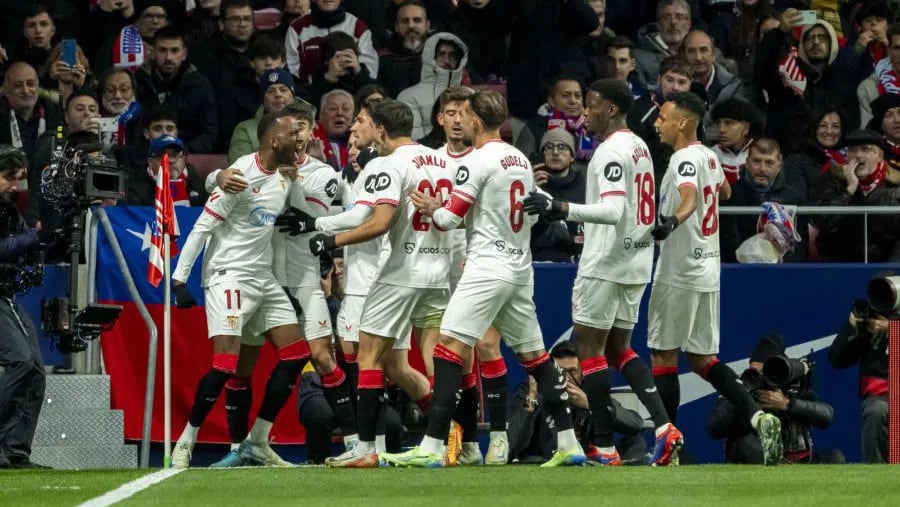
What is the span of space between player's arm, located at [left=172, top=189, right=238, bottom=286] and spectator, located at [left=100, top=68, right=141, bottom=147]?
10.1 feet

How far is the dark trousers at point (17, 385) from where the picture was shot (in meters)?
12.7

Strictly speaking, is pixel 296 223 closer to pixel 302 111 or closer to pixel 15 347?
pixel 302 111

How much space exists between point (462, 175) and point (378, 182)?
0.59 meters

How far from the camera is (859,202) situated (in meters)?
15.6

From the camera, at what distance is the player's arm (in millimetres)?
13000

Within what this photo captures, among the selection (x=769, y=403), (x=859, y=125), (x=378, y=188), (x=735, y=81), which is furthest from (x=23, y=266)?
(x=859, y=125)

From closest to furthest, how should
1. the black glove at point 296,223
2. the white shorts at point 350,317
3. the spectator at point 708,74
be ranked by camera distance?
the black glove at point 296,223, the white shorts at point 350,317, the spectator at point 708,74

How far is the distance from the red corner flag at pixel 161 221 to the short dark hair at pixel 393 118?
5.61 feet

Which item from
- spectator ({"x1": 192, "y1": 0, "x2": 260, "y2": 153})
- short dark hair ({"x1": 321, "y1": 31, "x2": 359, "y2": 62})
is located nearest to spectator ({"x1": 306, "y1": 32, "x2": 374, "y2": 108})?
short dark hair ({"x1": 321, "y1": 31, "x2": 359, "y2": 62})

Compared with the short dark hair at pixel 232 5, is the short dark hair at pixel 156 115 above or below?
below

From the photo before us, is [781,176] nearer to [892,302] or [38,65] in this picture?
[892,302]

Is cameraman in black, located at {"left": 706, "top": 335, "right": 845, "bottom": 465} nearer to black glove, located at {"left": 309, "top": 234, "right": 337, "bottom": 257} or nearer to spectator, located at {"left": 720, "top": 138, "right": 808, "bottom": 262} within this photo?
spectator, located at {"left": 720, "top": 138, "right": 808, "bottom": 262}

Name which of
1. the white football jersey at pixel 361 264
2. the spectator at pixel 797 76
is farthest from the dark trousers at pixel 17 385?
the spectator at pixel 797 76

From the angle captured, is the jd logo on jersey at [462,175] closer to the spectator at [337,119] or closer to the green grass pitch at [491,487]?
the green grass pitch at [491,487]
